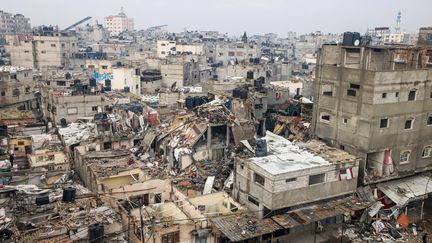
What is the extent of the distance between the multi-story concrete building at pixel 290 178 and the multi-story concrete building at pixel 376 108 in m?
3.24

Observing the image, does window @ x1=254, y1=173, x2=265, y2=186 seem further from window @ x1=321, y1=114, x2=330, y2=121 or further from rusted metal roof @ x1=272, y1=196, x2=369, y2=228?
window @ x1=321, y1=114, x2=330, y2=121

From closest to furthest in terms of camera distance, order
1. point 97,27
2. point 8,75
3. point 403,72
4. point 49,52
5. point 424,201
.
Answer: point 403,72 < point 424,201 < point 8,75 < point 49,52 < point 97,27

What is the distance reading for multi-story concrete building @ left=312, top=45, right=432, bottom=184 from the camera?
3088 centimetres

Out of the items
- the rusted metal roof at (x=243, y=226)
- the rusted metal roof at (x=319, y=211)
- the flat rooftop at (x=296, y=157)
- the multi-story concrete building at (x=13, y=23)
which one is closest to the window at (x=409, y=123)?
the flat rooftop at (x=296, y=157)

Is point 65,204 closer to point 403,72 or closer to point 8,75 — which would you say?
point 403,72

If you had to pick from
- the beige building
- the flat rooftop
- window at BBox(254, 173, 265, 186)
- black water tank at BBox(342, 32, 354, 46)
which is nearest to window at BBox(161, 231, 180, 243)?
window at BBox(254, 173, 265, 186)

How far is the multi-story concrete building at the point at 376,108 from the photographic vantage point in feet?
101

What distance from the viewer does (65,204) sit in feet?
84.5

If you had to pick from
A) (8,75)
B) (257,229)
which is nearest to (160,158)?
(257,229)

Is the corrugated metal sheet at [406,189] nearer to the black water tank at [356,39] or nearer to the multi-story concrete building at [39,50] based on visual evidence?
the black water tank at [356,39]

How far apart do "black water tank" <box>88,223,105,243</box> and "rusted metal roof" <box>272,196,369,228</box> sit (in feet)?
32.8

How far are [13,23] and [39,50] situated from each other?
9217 cm

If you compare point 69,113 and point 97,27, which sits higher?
point 97,27

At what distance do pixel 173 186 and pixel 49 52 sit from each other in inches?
2683
